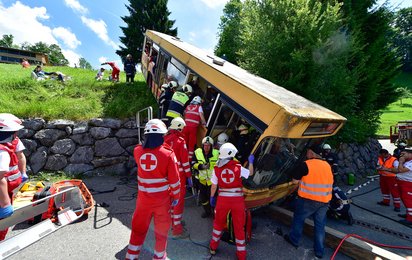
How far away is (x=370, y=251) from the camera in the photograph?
415 centimetres

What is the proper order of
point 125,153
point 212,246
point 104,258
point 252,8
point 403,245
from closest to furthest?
1. point 104,258
2. point 212,246
3. point 403,245
4. point 125,153
5. point 252,8

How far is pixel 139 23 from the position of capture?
25.8m

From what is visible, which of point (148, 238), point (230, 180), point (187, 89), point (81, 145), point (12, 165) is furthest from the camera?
point (81, 145)

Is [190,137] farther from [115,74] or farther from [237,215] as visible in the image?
[115,74]

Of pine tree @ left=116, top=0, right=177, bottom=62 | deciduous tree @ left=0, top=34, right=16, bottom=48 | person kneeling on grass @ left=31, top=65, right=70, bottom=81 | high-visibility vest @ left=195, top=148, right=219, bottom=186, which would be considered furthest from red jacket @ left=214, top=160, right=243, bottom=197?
deciduous tree @ left=0, top=34, right=16, bottom=48

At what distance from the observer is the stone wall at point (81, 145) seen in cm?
744

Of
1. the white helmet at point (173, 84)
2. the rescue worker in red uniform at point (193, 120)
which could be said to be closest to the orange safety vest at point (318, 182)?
the rescue worker in red uniform at point (193, 120)

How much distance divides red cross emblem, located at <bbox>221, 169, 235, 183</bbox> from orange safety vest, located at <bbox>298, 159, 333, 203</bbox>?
1.46m

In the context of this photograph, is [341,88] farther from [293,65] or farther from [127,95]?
[127,95]

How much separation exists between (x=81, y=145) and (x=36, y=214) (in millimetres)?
4119

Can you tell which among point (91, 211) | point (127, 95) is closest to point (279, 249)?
point (91, 211)

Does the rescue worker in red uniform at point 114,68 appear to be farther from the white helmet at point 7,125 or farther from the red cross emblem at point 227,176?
the red cross emblem at point 227,176

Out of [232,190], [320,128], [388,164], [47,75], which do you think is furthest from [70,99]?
[388,164]

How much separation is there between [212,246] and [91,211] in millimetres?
2904
